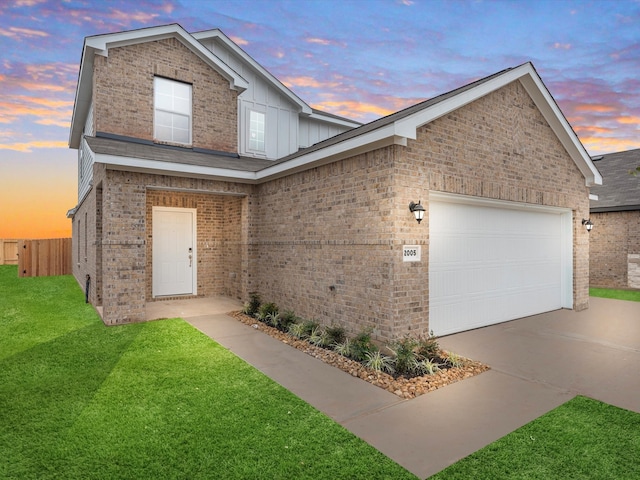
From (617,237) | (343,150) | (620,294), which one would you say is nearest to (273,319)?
(343,150)

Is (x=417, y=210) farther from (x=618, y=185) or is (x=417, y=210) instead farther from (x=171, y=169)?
A: (x=618, y=185)

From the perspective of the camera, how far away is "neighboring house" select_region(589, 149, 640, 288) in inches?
551

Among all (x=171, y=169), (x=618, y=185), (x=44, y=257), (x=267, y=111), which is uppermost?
(x=267, y=111)

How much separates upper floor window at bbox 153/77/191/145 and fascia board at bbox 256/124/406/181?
3993 mm

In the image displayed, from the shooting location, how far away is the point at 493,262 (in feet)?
25.2

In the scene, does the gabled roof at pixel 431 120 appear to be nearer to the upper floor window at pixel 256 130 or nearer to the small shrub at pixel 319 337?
the small shrub at pixel 319 337

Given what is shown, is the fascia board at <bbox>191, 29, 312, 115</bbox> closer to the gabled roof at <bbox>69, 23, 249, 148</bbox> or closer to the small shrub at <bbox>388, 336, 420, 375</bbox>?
the gabled roof at <bbox>69, 23, 249, 148</bbox>

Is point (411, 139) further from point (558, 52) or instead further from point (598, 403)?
point (558, 52)

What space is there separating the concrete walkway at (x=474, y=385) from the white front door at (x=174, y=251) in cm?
367

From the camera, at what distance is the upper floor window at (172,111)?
402 inches

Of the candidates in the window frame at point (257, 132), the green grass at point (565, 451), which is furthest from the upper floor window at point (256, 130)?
the green grass at point (565, 451)

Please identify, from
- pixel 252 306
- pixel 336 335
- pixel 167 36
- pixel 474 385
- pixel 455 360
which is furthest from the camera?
pixel 167 36

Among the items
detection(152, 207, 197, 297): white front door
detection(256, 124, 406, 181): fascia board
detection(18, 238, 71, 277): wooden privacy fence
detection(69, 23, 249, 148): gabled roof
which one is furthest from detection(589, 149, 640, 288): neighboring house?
detection(18, 238, 71, 277): wooden privacy fence

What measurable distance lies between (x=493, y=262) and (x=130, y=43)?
10717mm
